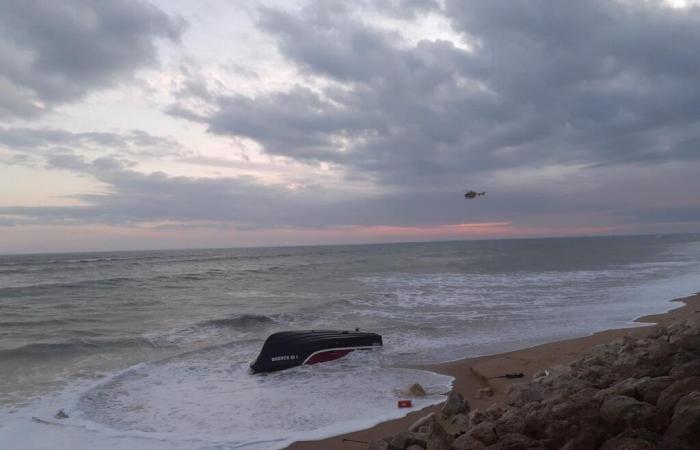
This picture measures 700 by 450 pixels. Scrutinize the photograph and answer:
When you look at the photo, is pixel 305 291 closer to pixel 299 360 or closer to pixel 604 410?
pixel 299 360

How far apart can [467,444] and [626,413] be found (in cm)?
156

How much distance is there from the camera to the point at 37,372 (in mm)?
12844

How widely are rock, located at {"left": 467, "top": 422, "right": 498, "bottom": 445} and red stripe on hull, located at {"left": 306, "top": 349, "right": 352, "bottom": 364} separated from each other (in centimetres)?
832

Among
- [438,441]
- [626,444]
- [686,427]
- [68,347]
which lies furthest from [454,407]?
[68,347]

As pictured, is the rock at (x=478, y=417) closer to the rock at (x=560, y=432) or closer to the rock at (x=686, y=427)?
the rock at (x=560, y=432)

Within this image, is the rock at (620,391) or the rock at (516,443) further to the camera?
the rock at (620,391)

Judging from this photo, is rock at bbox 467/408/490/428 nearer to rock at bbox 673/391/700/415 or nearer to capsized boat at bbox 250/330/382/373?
rock at bbox 673/391/700/415

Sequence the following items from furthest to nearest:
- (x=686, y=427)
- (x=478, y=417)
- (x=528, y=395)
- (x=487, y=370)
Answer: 1. (x=487, y=370)
2. (x=528, y=395)
3. (x=478, y=417)
4. (x=686, y=427)

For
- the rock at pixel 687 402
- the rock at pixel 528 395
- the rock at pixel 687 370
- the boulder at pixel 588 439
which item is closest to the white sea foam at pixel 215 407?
the rock at pixel 528 395

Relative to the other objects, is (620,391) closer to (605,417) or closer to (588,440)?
(605,417)

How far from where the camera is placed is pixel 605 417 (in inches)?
196

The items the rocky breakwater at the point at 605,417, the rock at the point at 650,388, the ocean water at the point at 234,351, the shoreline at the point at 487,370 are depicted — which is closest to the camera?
the rocky breakwater at the point at 605,417

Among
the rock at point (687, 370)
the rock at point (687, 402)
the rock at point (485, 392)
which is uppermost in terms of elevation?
the rock at point (687, 402)

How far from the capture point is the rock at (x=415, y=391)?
1019 centimetres
